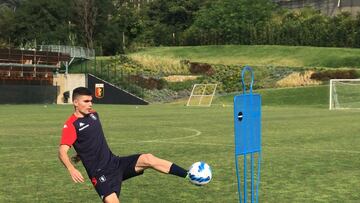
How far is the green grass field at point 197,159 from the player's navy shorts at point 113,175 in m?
2.21

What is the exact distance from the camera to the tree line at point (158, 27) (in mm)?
85750

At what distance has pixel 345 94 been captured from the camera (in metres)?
53.2

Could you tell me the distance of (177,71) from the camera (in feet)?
238

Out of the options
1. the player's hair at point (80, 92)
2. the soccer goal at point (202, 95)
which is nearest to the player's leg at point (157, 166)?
the player's hair at point (80, 92)

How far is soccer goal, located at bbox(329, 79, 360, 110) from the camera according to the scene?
5092 centimetres

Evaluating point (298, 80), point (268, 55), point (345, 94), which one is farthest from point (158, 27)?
point (345, 94)

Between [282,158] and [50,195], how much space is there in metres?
6.74

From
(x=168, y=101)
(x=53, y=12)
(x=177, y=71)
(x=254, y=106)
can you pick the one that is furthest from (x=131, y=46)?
(x=254, y=106)

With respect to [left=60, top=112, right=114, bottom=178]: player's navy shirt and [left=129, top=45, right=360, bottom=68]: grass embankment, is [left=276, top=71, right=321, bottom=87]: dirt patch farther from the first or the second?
[left=60, top=112, right=114, bottom=178]: player's navy shirt

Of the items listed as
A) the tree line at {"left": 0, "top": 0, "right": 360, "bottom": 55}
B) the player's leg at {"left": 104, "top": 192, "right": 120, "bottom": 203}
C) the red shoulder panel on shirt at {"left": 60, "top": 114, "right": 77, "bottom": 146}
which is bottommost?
the player's leg at {"left": 104, "top": 192, "right": 120, "bottom": 203}

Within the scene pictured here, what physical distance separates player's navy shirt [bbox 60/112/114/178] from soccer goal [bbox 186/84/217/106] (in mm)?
50094

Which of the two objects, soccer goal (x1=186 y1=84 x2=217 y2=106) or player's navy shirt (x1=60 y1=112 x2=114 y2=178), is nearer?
player's navy shirt (x1=60 y1=112 x2=114 y2=178)

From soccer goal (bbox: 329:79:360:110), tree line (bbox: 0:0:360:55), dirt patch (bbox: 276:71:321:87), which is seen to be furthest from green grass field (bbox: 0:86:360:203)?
tree line (bbox: 0:0:360:55)

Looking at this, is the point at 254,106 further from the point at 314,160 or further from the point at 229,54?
the point at 229,54
